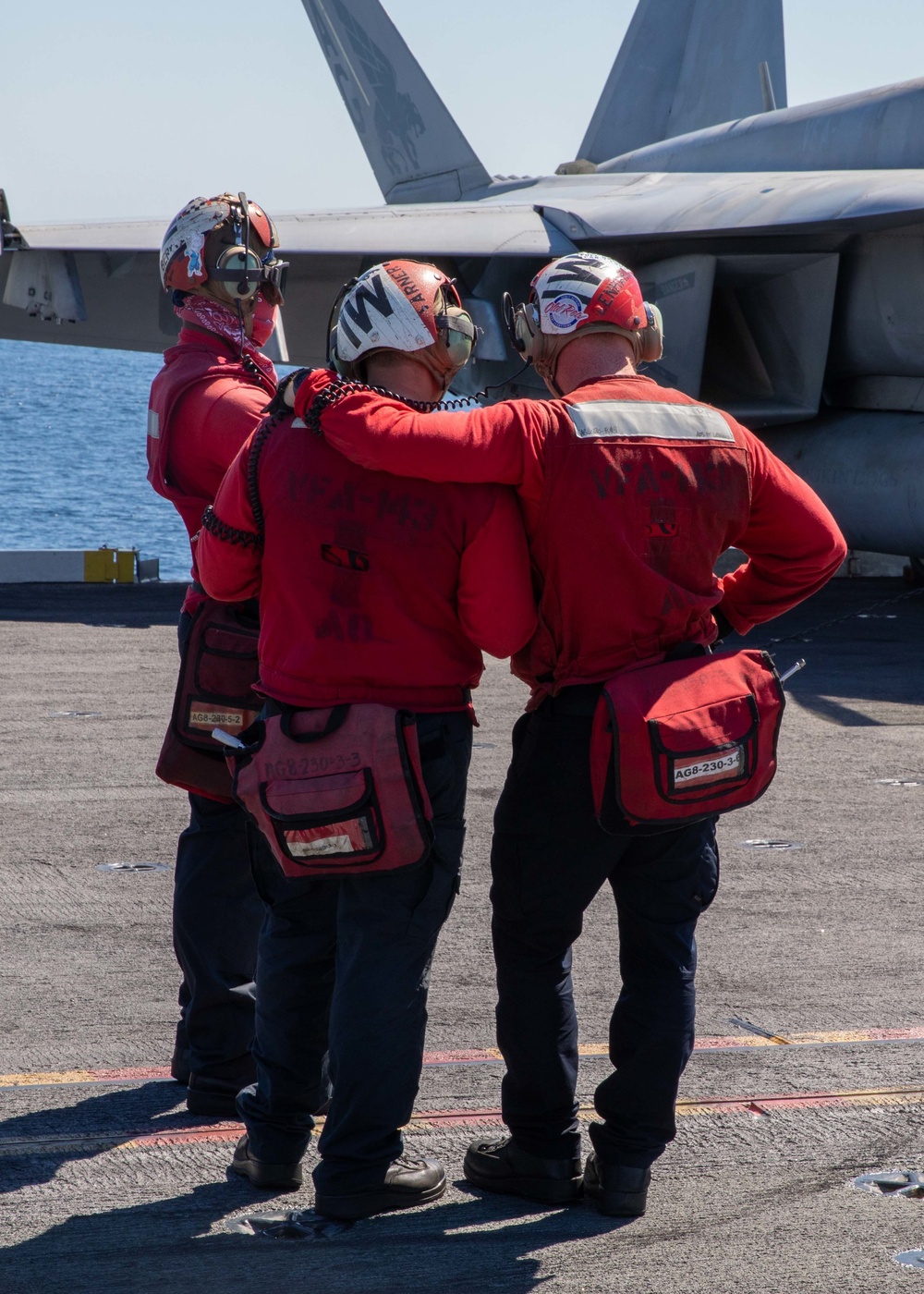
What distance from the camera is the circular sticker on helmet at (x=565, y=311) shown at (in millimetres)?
2922

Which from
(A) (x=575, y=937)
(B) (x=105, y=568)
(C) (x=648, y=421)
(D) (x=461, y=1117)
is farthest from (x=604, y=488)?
(B) (x=105, y=568)

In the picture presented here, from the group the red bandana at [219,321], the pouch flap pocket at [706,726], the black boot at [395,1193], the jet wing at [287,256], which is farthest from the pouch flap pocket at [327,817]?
the jet wing at [287,256]

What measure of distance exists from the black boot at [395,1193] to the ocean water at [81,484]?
54.7ft

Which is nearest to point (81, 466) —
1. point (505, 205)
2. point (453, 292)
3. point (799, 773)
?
point (505, 205)

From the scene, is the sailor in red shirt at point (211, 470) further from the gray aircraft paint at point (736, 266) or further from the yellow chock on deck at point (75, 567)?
the yellow chock on deck at point (75, 567)

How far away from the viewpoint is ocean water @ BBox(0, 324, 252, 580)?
2841 cm

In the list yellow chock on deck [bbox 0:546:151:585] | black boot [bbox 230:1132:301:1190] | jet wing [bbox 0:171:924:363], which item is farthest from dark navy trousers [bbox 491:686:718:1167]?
yellow chock on deck [bbox 0:546:151:585]

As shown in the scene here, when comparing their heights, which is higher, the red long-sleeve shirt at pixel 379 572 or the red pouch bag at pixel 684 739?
the red long-sleeve shirt at pixel 379 572

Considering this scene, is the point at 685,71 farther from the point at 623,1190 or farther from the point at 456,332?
the point at 623,1190

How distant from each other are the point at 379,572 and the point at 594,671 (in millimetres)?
496

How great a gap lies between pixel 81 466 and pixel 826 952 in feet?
156

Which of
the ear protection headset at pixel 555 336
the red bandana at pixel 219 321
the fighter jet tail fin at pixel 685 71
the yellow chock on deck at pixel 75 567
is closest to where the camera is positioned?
the ear protection headset at pixel 555 336

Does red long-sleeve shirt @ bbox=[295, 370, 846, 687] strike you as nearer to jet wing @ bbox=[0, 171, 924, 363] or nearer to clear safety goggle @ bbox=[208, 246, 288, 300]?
clear safety goggle @ bbox=[208, 246, 288, 300]

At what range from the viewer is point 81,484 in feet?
138
